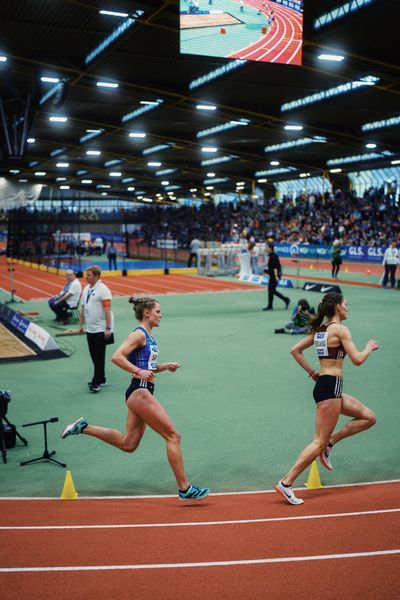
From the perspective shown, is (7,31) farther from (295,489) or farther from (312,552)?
(312,552)

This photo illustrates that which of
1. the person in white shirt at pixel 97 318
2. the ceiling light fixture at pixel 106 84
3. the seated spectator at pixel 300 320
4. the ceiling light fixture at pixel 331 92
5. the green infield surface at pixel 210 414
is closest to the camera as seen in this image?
the green infield surface at pixel 210 414

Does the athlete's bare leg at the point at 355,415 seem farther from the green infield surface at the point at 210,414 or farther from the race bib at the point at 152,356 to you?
the race bib at the point at 152,356

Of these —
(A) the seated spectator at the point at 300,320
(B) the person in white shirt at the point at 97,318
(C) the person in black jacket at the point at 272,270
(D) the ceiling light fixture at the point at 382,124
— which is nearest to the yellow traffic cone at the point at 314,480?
(B) the person in white shirt at the point at 97,318

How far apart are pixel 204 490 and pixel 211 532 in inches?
42.5

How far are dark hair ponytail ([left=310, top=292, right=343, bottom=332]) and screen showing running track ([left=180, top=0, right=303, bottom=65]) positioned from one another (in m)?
7.73

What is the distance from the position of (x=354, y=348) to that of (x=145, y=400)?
2031mm

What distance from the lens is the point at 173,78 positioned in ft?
91.0

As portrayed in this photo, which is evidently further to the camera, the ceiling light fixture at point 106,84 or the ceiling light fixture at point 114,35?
the ceiling light fixture at point 106,84

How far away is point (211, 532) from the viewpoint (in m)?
4.92

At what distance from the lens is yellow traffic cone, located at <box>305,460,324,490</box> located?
257 inches

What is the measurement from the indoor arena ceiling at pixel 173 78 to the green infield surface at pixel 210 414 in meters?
6.79

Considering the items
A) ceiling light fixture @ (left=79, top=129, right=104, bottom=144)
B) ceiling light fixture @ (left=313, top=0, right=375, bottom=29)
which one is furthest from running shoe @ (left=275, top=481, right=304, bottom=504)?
ceiling light fixture @ (left=79, top=129, right=104, bottom=144)

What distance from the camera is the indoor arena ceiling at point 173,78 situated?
19.8 metres

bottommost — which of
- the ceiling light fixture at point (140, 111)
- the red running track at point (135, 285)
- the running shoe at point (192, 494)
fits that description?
the running shoe at point (192, 494)
